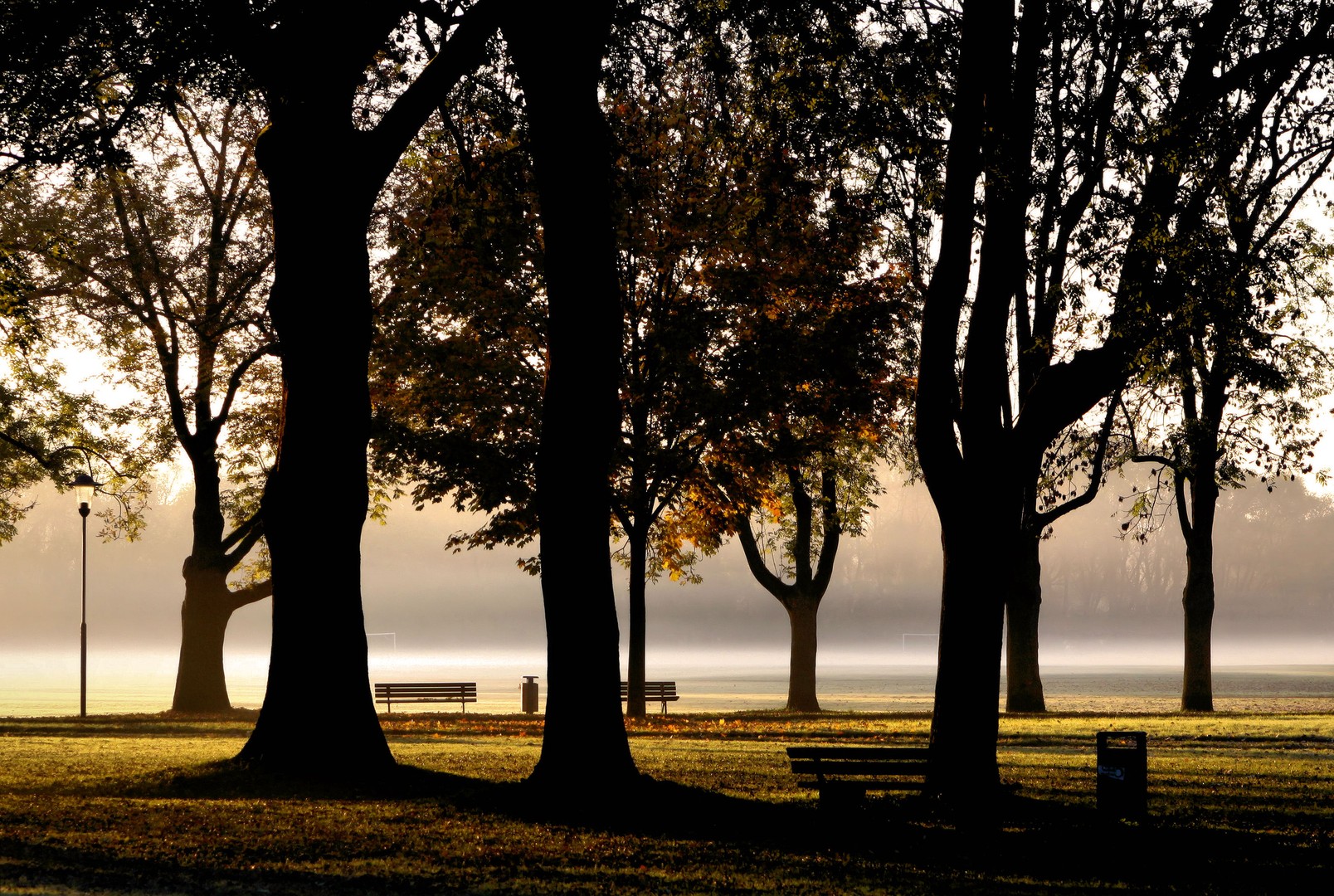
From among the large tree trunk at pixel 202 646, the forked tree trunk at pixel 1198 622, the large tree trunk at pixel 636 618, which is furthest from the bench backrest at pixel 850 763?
the large tree trunk at pixel 202 646

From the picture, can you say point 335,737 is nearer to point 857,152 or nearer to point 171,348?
point 857,152

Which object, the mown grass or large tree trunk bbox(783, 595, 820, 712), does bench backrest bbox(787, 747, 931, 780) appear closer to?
the mown grass

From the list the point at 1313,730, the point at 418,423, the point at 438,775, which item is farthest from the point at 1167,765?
the point at 418,423

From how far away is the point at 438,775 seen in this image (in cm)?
1390

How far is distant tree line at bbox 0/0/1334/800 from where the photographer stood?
1239cm

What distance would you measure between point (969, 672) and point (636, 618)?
47.7 feet

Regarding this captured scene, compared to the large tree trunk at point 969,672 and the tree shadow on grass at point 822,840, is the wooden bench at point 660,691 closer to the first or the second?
the tree shadow on grass at point 822,840

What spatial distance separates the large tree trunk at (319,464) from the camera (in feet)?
45.4

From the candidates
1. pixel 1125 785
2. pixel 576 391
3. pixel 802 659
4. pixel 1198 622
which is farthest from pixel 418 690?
pixel 1125 785

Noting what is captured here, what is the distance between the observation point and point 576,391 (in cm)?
1232

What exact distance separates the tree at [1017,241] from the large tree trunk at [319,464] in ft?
20.9

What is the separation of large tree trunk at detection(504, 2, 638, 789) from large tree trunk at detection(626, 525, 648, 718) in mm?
→ 12181

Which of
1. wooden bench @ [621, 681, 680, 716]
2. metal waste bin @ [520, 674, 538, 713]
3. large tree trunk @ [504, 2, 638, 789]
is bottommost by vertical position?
metal waste bin @ [520, 674, 538, 713]

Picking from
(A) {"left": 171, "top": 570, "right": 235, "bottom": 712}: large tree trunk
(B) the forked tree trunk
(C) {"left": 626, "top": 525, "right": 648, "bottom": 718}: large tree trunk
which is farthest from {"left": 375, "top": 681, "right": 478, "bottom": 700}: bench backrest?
(B) the forked tree trunk
